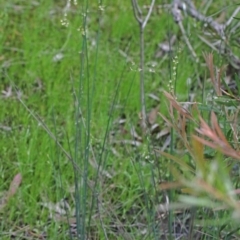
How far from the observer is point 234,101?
1.27 meters

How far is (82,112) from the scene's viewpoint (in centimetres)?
247

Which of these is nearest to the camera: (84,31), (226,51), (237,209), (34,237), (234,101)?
(237,209)

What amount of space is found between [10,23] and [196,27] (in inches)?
34.3

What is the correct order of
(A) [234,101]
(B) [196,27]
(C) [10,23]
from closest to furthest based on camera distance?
(A) [234,101], (B) [196,27], (C) [10,23]

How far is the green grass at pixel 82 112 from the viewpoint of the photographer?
76.3 inches

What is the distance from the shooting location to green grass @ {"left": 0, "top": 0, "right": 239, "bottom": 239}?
1938 millimetres

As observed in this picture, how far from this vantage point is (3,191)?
2156 millimetres

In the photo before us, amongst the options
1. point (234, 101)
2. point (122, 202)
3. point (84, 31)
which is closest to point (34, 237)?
point (122, 202)

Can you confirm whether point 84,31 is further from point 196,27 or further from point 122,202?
point 196,27

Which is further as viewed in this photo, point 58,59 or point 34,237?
point 58,59

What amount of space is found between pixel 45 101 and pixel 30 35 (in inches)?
17.1

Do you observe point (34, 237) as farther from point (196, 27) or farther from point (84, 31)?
point (196, 27)

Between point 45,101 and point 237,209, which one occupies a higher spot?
point 237,209

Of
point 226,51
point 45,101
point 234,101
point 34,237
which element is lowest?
point 34,237
